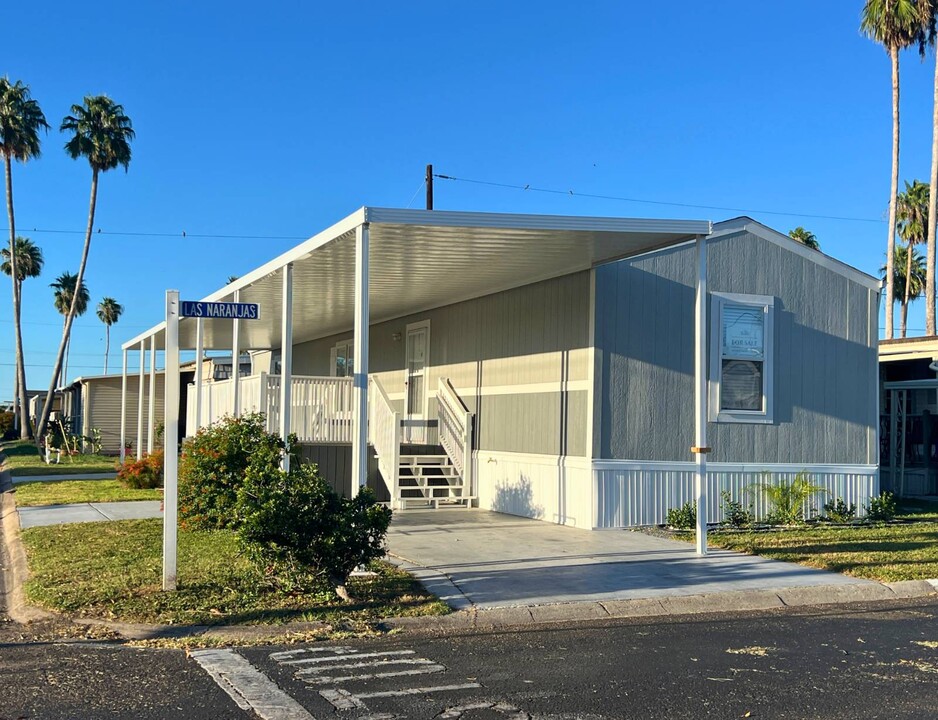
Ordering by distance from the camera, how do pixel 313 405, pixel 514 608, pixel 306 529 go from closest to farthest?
1. pixel 514 608
2. pixel 306 529
3. pixel 313 405

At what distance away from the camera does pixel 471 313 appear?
16328 mm

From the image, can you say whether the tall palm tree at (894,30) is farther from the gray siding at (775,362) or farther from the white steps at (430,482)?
the white steps at (430,482)

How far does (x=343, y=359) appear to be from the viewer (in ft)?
73.6

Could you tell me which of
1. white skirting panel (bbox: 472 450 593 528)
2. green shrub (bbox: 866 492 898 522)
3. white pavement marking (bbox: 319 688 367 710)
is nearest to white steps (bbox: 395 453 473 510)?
white skirting panel (bbox: 472 450 593 528)

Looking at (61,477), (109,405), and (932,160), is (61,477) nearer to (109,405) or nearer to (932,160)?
(109,405)

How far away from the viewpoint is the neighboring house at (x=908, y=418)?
17.5 m

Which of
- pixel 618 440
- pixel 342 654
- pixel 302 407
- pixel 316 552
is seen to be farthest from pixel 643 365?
pixel 342 654

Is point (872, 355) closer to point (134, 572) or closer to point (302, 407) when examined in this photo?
point (302, 407)

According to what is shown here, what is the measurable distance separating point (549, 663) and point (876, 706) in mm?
2006

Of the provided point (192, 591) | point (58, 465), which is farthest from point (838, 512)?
point (58, 465)

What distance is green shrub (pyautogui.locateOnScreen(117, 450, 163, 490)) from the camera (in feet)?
60.5

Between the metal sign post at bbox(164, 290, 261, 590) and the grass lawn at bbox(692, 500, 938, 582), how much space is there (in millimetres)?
6298

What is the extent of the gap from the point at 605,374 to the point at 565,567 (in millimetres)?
3856

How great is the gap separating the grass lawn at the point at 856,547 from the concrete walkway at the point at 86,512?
27.0ft
